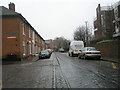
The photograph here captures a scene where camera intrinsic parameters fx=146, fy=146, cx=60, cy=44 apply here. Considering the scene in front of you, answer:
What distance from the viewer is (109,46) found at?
791 inches

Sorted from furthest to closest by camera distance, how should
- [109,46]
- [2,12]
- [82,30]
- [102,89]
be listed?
[82,30]
[2,12]
[109,46]
[102,89]

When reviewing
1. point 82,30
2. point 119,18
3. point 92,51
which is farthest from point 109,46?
point 82,30

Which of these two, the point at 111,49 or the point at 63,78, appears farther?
the point at 111,49

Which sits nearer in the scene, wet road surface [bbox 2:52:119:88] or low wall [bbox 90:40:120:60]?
wet road surface [bbox 2:52:119:88]

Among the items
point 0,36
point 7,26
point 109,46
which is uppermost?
point 7,26

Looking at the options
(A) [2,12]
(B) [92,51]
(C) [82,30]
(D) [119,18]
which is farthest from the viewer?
(C) [82,30]

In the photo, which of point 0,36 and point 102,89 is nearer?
point 102,89

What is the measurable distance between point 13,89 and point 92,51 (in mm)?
14195

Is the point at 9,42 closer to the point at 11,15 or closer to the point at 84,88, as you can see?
the point at 11,15

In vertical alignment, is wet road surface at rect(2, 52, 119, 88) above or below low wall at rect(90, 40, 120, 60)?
below

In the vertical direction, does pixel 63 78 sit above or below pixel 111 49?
below

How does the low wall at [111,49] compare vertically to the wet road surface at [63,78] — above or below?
above

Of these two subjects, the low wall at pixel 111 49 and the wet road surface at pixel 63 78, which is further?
the low wall at pixel 111 49

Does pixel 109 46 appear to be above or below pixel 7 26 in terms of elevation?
below
